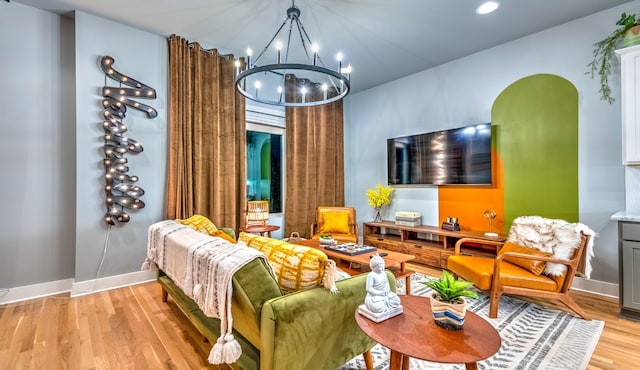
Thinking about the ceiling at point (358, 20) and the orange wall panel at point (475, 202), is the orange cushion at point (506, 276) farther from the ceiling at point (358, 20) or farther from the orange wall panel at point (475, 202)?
the ceiling at point (358, 20)

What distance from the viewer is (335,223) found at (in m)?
4.60

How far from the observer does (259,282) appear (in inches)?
55.0

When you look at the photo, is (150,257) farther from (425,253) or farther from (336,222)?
(425,253)

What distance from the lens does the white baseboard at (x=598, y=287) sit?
9.77 ft

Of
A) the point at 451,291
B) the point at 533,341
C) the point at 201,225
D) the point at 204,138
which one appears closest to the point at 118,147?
the point at 204,138

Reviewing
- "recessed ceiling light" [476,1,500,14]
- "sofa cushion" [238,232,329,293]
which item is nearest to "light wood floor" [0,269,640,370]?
"sofa cushion" [238,232,329,293]

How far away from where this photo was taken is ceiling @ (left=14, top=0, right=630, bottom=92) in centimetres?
296

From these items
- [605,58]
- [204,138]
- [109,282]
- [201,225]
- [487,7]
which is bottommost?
[109,282]

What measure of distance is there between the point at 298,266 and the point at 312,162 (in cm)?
381

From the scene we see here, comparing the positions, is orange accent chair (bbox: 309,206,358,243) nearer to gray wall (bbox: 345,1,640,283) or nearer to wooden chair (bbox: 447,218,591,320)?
gray wall (bbox: 345,1,640,283)

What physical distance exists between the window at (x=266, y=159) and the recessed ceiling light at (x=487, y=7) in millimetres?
3135

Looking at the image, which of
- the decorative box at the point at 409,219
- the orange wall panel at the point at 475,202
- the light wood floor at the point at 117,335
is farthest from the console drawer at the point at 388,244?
the light wood floor at the point at 117,335

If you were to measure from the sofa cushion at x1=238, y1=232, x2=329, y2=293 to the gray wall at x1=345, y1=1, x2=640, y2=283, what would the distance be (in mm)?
3427

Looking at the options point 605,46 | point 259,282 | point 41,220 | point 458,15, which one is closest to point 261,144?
point 41,220
